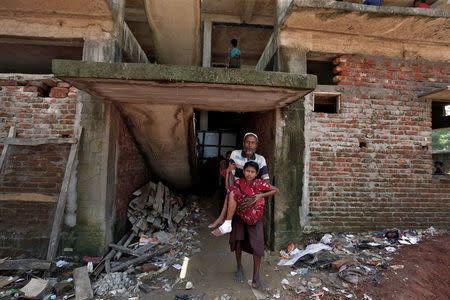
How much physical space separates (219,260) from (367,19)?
15.3 ft

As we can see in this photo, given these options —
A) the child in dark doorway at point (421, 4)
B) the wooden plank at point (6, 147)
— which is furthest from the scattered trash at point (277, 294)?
the child in dark doorway at point (421, 4)

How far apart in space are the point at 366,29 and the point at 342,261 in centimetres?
389

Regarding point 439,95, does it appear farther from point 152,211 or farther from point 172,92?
point 152,211

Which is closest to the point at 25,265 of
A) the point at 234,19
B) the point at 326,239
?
the point at 326,239

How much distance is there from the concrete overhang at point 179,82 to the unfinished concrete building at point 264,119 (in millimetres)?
49

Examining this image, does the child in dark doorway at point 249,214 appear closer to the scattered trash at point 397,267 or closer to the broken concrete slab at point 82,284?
the broken concrete slab at point 82,284

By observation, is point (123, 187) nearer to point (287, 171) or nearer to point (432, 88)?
point (287, 171)

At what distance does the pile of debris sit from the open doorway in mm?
667

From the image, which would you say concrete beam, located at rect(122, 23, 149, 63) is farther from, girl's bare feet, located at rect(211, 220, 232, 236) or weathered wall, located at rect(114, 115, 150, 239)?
girl's bare feet, located at rect(211, 220, 232, 236)

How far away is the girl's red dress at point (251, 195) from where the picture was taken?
8.67ft

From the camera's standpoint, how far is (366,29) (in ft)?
12.8

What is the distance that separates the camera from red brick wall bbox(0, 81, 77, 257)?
342 centimetres

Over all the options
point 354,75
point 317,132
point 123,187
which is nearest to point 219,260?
point 123,187

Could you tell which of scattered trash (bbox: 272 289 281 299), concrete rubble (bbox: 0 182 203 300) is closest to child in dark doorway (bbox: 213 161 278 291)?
scattered trash (bbox: 272 289 281 299)
